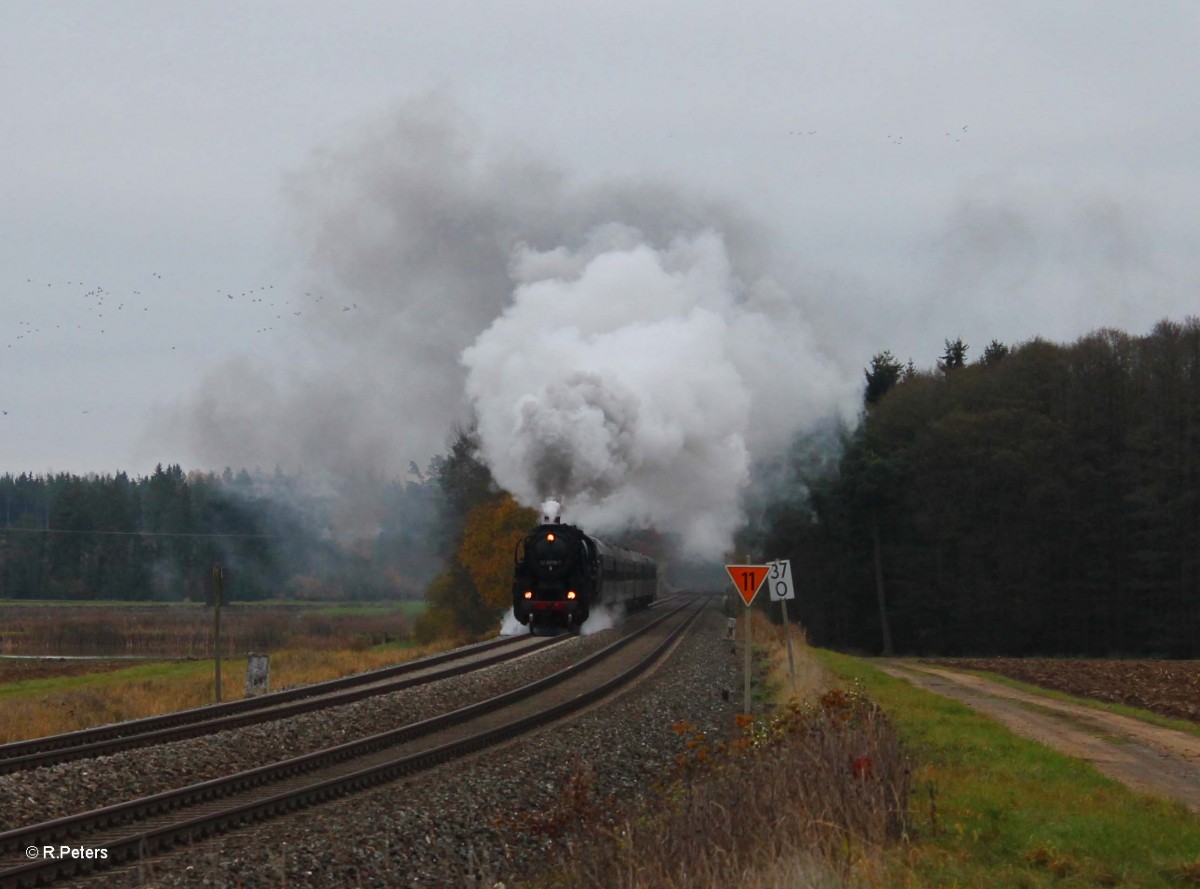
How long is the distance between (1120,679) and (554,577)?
13.5 m

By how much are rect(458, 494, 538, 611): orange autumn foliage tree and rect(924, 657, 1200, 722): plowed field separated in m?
19.7

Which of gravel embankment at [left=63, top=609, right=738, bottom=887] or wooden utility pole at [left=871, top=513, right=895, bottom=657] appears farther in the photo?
wooden utility pole at [left=871, top=513, right=895, bottom=657]

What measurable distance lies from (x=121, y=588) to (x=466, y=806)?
261ft

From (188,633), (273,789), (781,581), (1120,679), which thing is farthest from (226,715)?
(188,633)

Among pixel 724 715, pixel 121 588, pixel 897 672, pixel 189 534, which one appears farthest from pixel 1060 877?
pixel 121 588

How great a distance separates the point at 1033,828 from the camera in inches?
367

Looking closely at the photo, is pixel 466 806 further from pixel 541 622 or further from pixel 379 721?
pixel 541 622

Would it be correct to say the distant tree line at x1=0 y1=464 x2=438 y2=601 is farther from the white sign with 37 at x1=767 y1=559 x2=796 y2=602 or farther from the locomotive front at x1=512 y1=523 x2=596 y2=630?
the white sign with 37 at x1=767 y1=559 x2=796 y2=602

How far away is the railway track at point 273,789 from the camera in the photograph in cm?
970

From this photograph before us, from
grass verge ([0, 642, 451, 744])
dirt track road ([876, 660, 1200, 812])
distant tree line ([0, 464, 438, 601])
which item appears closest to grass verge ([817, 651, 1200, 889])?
dirt track road ([876, 660, 1200, 812])

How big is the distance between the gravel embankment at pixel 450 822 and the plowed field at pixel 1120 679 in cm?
889

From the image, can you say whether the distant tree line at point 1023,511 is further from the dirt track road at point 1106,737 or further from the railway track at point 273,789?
the railway track at point 273,789

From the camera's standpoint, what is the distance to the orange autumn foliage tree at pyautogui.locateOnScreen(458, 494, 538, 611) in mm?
50031

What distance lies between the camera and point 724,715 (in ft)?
63.1
